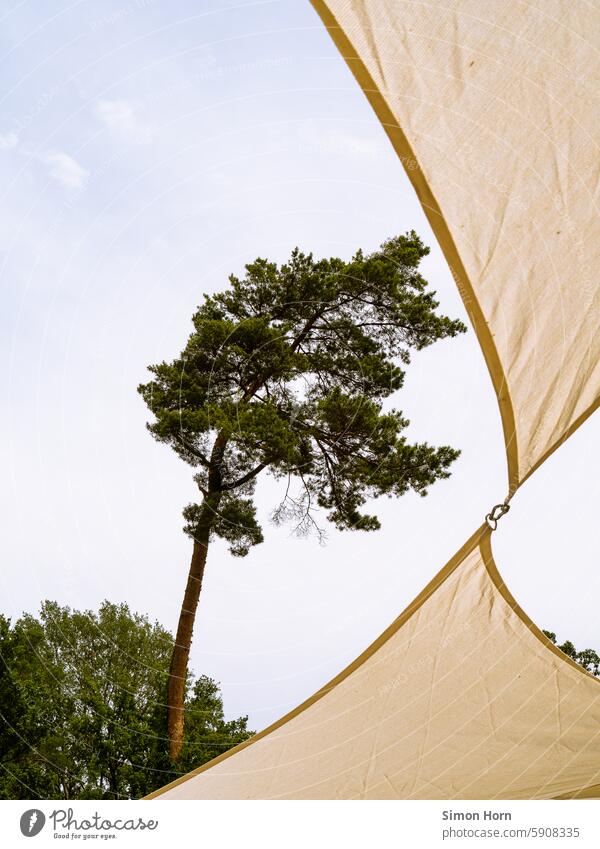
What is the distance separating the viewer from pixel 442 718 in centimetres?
255

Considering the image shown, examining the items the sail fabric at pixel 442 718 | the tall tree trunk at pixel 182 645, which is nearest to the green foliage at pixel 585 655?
the tall tree trunk at pixel 182 645

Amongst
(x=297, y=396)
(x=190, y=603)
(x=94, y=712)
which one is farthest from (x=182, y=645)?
(x=94, y=712)

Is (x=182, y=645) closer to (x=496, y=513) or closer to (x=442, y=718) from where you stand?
(x=442, y=718)

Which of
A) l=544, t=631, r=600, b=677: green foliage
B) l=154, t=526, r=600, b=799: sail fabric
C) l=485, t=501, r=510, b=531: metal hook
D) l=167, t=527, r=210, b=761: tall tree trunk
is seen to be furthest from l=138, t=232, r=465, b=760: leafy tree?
l=485, t=501, r=510, b=531: metal hook

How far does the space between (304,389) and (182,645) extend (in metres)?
2.74

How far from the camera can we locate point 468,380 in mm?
8156

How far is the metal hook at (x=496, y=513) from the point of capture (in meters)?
2.33

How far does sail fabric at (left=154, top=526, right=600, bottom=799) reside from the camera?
245cm

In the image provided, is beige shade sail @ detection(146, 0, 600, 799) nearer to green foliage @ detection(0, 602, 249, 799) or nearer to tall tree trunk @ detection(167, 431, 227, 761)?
tall tree trunk @ detection(167, 431, 227, 761)

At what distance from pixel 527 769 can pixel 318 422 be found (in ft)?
17.3

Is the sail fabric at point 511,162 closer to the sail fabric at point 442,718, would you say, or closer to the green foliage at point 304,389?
the sail fabric at point 442,718

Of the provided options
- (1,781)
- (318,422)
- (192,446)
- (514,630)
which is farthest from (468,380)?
(1,781)

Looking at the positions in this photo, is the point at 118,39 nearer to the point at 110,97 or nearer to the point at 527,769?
the point at 110,97

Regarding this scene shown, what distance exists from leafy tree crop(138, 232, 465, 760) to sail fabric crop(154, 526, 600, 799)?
4744 mm
